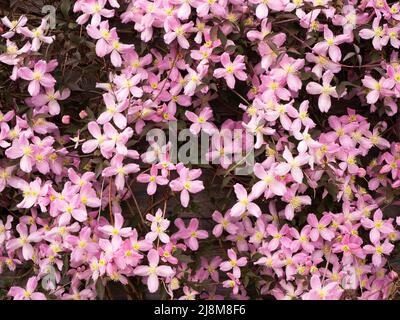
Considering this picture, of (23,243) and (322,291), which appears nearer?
(322,291)

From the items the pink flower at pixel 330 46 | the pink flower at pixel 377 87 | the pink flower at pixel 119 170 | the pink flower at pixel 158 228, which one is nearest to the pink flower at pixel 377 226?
the pink flower at pixel 377 87

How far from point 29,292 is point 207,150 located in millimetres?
610

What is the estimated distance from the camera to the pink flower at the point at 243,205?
1.59 metres

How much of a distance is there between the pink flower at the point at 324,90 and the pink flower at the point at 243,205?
0.31 m

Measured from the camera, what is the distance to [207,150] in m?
1.72

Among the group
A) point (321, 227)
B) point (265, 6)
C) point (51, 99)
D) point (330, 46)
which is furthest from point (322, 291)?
point (51, 99)

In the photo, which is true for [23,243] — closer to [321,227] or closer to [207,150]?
[207,150]

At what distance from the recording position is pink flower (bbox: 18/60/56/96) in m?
1.67

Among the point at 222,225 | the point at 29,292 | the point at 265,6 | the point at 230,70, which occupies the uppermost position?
the point at 265,6

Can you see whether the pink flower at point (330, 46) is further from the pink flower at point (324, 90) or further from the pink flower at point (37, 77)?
the pink flower at point (37, 77)

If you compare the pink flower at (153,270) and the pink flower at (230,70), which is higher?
the pink flower at (230,70)

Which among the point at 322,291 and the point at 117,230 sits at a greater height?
the point at 117,230
